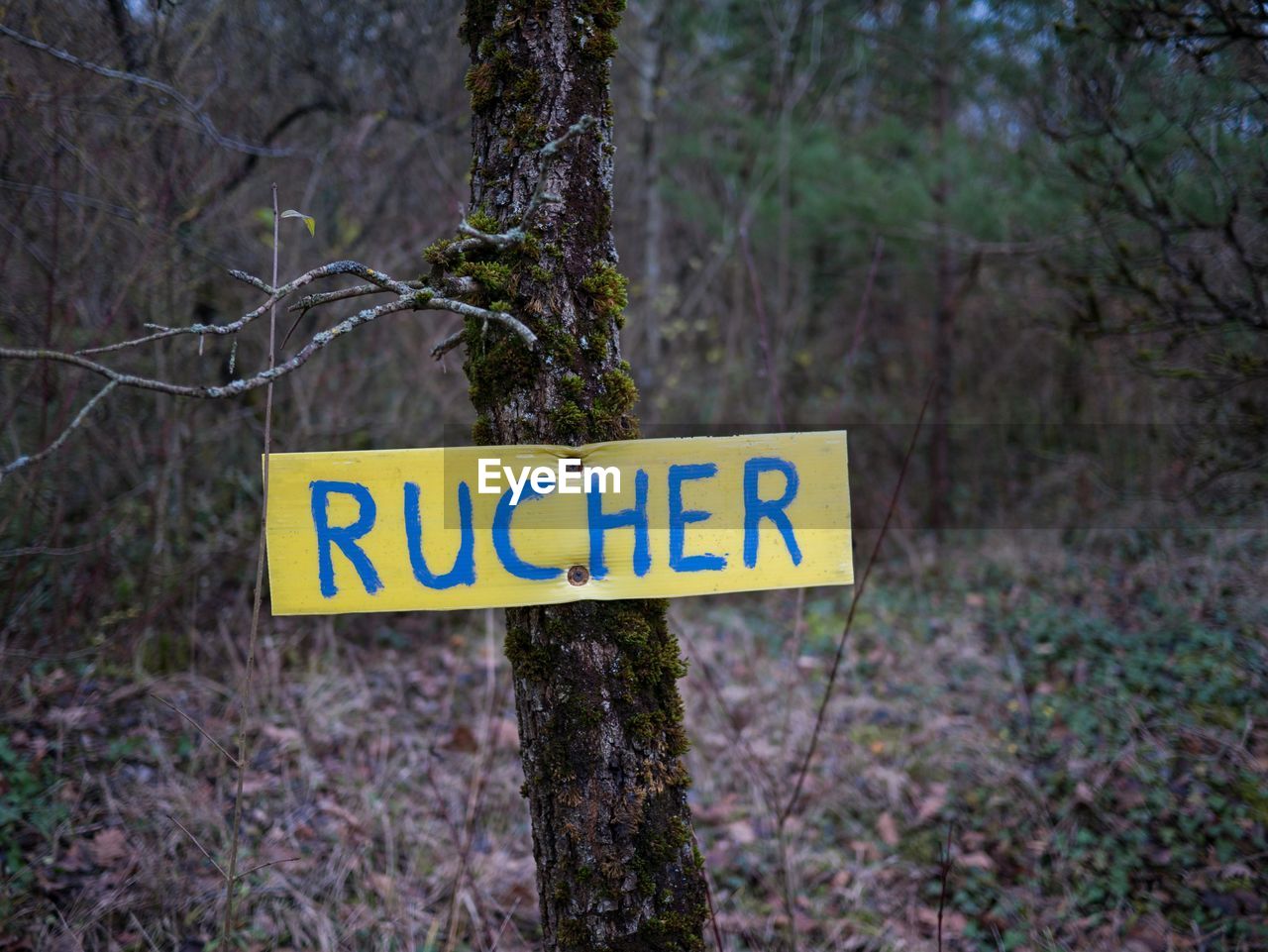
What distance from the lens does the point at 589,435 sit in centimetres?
152

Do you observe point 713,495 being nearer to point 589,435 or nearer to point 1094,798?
point 589,435

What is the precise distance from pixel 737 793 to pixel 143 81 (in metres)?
3.54

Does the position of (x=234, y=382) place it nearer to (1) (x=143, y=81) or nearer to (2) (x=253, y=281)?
(2) (x=253, y=281)

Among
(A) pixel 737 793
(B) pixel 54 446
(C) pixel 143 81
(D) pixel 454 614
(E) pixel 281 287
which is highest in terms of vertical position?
(C) pixel 143 81

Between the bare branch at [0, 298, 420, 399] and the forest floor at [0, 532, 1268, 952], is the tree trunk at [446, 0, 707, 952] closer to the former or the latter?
the bare branch at [0, 298, 420, 399]

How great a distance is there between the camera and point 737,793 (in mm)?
3473

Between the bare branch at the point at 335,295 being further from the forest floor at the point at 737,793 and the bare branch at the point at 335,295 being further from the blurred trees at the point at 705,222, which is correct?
the forest floor at the point at 737,793

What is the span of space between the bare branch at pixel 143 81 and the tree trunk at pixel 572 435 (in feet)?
6.61

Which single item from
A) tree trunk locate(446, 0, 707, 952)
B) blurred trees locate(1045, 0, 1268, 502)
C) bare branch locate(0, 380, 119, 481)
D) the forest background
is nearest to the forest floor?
the forest background

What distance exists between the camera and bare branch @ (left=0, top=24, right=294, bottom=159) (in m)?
2.66

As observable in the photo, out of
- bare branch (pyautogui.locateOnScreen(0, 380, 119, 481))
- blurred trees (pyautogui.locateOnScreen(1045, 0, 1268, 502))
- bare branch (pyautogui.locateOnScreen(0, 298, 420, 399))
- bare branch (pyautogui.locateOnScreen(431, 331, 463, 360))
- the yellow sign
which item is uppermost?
blurred trees (pyautogui.locateOnScreen(1045, 0, 1268, 502))

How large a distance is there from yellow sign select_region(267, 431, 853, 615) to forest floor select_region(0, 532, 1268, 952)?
2.36ft

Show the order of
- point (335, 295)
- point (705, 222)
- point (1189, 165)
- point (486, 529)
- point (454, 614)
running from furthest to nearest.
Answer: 1. point (705, 222)
2. point (454, 614)
3. point (1189, 165)
4. point (486, 529)
5. point (335, 295)

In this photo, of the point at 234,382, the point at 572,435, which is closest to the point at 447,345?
the point at 572,435
